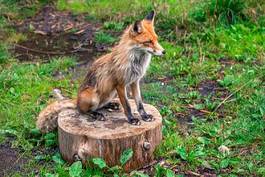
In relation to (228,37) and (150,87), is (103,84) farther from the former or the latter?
(228,37)

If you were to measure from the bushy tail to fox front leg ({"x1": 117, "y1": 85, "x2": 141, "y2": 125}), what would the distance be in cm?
76

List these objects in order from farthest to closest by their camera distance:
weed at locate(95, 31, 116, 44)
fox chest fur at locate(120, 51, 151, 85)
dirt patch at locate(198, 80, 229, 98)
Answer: weed at locate(95, 31, 116, 44)
dirt patch at locate(198, 80, 229, 98)
fox chest fur at locate(120, 51, 151, 85)

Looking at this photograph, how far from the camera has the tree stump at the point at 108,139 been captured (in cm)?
566

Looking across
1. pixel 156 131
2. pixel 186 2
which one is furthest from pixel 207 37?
pixel 156 131

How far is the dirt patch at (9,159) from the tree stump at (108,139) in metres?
0.50

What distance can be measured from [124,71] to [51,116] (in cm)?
114

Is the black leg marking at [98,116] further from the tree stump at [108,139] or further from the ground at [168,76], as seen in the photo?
the ground at [168,76]

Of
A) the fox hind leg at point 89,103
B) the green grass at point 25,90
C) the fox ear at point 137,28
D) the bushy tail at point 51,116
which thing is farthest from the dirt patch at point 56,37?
the fox ear at point 137,28

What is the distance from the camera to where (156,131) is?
5.93 metres

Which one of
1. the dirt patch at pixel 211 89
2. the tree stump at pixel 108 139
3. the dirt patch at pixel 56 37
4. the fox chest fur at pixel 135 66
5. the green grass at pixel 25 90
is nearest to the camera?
the tree stump at pixel 108 139

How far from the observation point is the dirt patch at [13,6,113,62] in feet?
31.6

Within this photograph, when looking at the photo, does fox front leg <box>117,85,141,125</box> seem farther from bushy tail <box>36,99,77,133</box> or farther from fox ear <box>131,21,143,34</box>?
bushy tail <box>36,99,77,133</box>

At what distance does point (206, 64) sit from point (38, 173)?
3.67 metres

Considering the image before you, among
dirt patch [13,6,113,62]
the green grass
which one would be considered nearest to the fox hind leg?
the green grass
